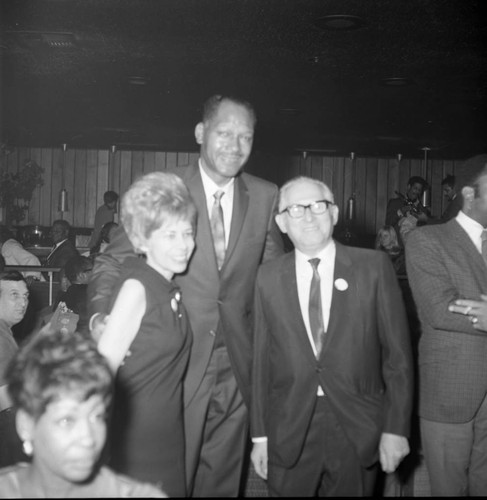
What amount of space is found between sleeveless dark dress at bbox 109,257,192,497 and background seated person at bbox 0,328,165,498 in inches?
22.3

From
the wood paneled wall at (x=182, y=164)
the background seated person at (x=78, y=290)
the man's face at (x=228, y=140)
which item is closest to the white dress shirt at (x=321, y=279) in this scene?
the man's face at (x=228, y=140)

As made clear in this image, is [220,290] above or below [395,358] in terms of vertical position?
above

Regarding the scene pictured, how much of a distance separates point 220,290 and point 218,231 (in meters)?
0.22

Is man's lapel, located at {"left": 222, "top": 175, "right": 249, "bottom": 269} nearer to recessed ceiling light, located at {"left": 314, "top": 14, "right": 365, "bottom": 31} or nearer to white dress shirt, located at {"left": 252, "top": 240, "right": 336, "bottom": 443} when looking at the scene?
white dress shirt, located at {"left": 252, "top": 240, "right": 336, "bottom": 443}

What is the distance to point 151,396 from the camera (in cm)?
201

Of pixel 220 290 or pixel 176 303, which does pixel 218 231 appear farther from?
pixel 176 303

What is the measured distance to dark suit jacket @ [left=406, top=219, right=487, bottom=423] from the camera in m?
2.40

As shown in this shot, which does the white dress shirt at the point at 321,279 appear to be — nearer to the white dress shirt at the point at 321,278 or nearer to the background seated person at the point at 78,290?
the white dress shirt at the point at 321,278

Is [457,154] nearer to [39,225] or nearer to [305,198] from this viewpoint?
[39,225]

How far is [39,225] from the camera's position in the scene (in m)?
12.5

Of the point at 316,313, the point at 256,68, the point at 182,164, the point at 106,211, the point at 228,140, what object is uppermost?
the point at 256,68

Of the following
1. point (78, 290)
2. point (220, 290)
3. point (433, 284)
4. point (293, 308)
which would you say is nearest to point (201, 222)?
point (220, 290)

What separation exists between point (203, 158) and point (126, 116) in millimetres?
7659

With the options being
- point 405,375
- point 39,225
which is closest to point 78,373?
point 405,375
